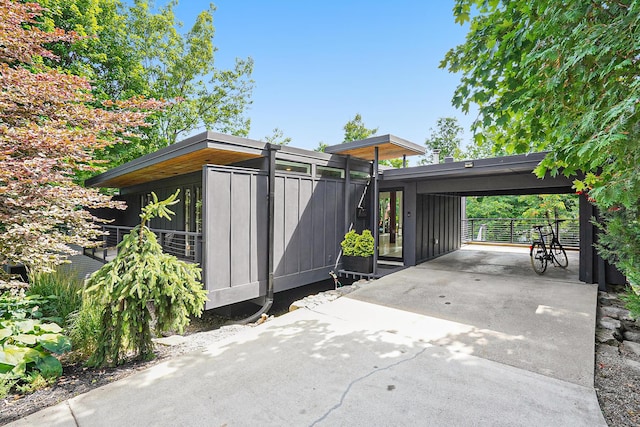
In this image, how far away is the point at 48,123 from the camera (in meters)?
3.99

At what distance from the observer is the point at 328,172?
770cm

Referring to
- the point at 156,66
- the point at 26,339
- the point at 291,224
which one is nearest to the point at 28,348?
the point at 26,339

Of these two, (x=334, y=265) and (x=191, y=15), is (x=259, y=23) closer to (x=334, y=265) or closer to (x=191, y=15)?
(x=191, y=15)

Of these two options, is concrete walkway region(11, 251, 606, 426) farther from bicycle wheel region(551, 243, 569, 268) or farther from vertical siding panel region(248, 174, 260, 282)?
bicycle wheel region(551, 243, 569, 268)

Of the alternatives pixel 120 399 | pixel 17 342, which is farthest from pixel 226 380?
pixel 17 342

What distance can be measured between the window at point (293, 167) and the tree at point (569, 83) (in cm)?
367

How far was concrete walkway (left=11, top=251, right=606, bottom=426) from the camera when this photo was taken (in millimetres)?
2230

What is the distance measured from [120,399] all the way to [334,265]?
219 inches

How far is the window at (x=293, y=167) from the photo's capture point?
646 centimetres

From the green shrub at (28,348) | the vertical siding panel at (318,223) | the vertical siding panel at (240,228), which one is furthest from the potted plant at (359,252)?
the green shrub at (28,348)

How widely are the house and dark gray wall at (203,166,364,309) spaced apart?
0.06 ft

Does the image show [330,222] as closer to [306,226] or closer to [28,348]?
[306,226]

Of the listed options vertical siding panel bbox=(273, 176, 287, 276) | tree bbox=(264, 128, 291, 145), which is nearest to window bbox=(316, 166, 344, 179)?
vertical siding panel bbox=(273, 176, 287, 276)

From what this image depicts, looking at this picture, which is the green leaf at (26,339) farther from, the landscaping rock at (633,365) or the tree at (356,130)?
the tree at (356,130)
